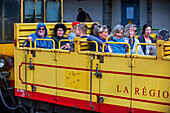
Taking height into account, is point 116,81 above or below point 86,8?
below

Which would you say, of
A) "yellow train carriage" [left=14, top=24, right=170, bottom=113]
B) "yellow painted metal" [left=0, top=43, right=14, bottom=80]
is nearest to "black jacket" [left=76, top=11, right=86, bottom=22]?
"yellow painted metal" [left=0, top=43, right=14, bottom=80]

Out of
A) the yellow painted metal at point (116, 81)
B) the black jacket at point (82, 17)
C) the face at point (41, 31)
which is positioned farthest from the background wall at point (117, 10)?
the yellow painted metal at point (116, 81)

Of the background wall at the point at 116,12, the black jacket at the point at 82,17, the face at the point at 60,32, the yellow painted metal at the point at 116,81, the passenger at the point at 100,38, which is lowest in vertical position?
the yellow painted metal at the point at 116,81

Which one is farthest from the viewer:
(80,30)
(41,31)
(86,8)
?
(86,8)

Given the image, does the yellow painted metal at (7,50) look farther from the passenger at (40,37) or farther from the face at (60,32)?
the face at (60,32)

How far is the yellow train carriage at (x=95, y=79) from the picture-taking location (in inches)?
217

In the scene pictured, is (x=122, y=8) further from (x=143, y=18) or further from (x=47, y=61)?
(x=47, y=61)

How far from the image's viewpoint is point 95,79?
6.18 m

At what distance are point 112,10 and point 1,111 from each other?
506 inches

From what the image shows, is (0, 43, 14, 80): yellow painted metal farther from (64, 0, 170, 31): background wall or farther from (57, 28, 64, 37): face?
(64, 0, 170, 31): background wall

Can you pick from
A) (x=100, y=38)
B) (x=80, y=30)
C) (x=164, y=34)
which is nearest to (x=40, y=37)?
(x=80, y=30)

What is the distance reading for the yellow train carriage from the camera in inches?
217

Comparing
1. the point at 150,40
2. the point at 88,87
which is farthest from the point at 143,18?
the point at 88,87

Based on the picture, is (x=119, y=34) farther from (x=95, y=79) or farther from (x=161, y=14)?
(x=161, y=14)
